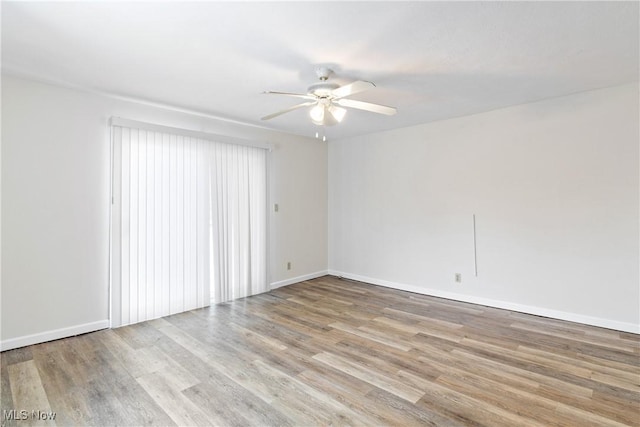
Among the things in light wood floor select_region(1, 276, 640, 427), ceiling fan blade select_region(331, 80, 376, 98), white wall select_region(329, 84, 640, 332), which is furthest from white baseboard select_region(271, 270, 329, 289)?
ceiling fan blade select_region(331, 80, 376, 98)

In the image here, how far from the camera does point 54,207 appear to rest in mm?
3117

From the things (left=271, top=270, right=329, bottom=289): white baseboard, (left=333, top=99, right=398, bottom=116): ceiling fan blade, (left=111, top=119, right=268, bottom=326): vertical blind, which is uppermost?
(left=333, top=99, right=398, bottom=116): ceiling fan blade

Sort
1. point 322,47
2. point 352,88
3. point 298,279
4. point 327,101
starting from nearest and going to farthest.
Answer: point 322,47, point 352,88, point 327,101, point 298,279

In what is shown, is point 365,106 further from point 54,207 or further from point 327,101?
point 54,207

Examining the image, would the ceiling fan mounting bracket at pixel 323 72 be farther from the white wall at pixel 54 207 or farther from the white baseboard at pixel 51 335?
the white baseboard at pixel 51 335

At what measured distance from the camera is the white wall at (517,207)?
331 centimetres

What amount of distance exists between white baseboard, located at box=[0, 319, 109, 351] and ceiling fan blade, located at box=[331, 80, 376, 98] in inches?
130

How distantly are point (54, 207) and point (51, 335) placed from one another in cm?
123

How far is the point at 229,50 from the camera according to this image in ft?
7.97

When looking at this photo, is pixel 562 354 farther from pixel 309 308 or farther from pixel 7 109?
pixel 7 109

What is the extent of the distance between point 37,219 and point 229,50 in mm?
2423

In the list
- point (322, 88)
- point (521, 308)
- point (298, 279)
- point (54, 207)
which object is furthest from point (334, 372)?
point (54, 207)

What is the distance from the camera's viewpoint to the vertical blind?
3.52 metres

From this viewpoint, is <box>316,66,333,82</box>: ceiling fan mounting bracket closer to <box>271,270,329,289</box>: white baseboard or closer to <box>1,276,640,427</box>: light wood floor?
<box>1,276,640,427</box>: light wood floor
